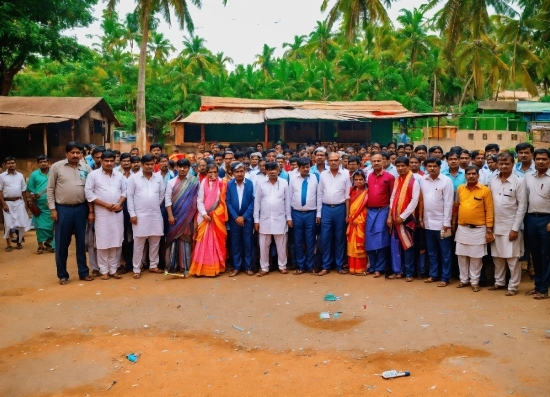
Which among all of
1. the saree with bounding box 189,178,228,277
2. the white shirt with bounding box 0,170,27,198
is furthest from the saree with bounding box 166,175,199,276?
the white shirt with bounding box 0,170,27,198

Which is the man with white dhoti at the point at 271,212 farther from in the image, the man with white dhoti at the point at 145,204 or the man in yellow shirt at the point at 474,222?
the man in yellow shirt at the point at 474,222

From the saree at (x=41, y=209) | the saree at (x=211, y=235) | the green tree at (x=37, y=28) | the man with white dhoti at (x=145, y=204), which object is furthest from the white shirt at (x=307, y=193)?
the green tree at (x=37, y=28)

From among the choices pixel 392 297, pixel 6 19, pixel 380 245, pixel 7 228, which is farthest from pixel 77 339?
pixel 6 19

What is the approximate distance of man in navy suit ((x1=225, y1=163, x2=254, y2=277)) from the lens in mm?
7262

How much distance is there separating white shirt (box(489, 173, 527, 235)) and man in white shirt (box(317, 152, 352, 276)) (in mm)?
1874

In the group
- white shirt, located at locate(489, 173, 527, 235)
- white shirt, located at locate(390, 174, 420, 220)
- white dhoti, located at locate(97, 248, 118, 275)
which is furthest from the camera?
white dhoti, located at locate(97, 248, 118, 275)

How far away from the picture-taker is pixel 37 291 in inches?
260

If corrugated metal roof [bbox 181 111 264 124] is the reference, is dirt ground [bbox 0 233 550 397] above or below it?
below

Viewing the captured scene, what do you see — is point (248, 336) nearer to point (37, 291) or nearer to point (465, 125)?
point (37, 291)

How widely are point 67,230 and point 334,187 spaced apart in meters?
3.46

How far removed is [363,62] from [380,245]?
74.2 feet

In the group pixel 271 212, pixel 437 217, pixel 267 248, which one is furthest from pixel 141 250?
pixel 437 217

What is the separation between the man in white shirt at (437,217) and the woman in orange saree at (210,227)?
8.64ft

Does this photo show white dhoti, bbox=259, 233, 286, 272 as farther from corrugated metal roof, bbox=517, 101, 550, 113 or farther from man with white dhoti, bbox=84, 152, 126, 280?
corrugated metal roof, bbox=517, 101, 550, 113
